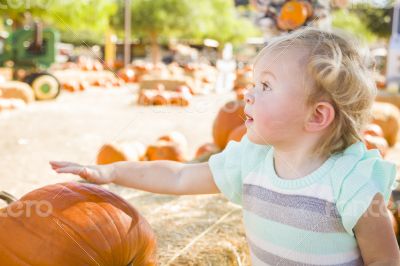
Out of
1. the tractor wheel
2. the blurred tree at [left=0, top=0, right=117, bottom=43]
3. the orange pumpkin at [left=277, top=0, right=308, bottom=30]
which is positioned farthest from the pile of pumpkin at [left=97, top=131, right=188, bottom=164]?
the blurred tree at [left=0, top=0, right=117, bottom=43]

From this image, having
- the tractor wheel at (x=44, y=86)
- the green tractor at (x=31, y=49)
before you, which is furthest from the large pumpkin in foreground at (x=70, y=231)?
the green tractor at (x=31, y=49)

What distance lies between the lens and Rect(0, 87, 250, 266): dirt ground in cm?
191

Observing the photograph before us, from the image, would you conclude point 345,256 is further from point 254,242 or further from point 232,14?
point 232,14

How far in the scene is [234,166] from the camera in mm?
1509

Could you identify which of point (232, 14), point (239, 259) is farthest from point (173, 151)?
point (232, 14)

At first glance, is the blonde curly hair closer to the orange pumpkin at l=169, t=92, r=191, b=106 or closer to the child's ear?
the child's ear

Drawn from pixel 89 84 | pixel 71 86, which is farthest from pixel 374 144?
pixel 89 84

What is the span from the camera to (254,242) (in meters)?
1.43

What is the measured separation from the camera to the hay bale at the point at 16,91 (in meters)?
8.08

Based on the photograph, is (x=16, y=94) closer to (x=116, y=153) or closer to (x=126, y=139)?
(x=126, y=139)

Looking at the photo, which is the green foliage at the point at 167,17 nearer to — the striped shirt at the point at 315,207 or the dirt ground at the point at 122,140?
the dirt ground at the point at 122,140

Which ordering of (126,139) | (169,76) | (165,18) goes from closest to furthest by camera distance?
(126,139) < (169,76) < (165,18)

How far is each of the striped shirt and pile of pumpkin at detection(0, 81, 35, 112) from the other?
6811 millimetres

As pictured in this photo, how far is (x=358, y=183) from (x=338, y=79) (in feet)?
0.84
